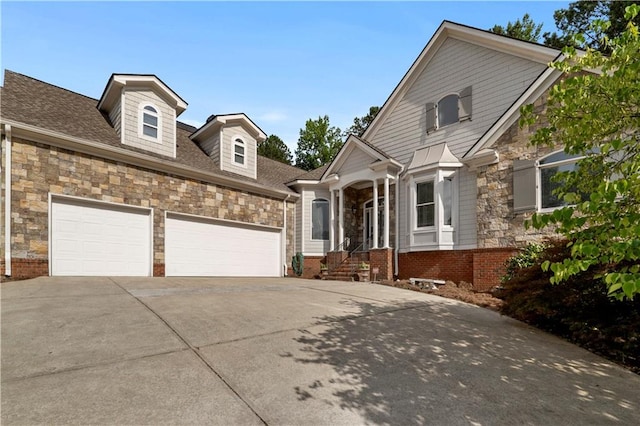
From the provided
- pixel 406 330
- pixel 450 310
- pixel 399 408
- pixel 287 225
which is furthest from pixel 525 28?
pixel 399 408

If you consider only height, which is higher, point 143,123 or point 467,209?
point 143,123

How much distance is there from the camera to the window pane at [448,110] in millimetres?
12828

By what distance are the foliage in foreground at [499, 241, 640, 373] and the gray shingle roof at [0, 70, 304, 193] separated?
11046 millimetres

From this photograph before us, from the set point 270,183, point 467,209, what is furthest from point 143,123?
point 467,209

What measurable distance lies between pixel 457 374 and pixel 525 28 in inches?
1148

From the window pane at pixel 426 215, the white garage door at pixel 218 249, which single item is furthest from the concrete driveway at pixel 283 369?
the window pane at pixel 426 215

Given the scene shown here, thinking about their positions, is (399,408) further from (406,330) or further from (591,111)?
(591,111)

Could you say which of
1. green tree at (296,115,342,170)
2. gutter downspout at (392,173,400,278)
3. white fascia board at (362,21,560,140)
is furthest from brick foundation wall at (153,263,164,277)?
green tree at (296,115,342,170)

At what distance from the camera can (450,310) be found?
732 centimetres

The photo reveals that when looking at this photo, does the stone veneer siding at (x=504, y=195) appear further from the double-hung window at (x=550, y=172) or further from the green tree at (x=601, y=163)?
the green tree at (x=601, y=163)

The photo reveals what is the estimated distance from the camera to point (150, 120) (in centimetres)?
1255

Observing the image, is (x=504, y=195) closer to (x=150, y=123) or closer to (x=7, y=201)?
(x=150, y=123)

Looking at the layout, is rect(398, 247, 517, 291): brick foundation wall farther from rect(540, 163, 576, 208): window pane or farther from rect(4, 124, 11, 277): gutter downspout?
rect(4, 124, 11, 277): gutter downspout

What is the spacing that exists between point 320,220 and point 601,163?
12.9 metres
